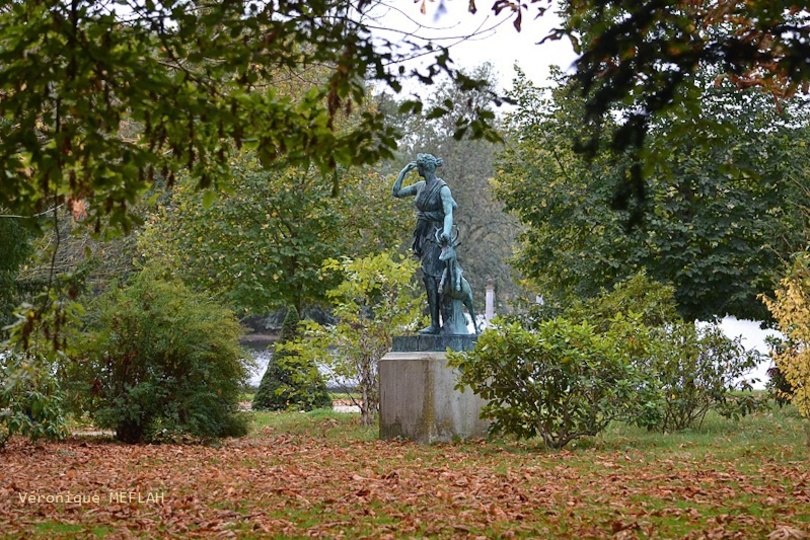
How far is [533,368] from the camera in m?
11.4

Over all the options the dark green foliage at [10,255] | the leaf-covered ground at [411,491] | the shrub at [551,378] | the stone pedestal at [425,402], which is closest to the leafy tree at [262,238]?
the dark green foliage at [10,255]

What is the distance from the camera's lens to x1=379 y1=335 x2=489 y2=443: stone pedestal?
12656 millimetres

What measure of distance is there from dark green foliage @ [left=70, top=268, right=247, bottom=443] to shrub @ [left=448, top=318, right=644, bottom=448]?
328 cm

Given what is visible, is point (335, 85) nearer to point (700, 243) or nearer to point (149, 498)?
point (149, 498)

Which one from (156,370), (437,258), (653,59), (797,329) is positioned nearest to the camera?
(653,59)

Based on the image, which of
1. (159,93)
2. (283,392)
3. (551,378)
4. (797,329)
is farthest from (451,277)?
(159,93)

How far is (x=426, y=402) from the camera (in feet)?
41.6

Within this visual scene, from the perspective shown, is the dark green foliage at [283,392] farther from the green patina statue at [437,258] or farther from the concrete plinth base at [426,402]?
the concrete plinth base at [426,402]

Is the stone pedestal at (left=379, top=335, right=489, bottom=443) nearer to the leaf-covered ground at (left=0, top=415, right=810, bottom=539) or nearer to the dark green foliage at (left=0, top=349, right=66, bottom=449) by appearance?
the leaf-covered ground at (left=0, top=415, right=810, bottom=539)

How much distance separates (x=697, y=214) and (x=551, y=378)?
12342 mm

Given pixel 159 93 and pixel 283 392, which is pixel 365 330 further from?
pixel 159 93

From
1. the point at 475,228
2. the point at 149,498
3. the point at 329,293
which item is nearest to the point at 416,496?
the point at 149,498

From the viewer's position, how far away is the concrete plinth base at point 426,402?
12656mm

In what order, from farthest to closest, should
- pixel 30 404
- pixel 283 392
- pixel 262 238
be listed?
pixel 262 238, pixel 283 392, pixel 30 404
